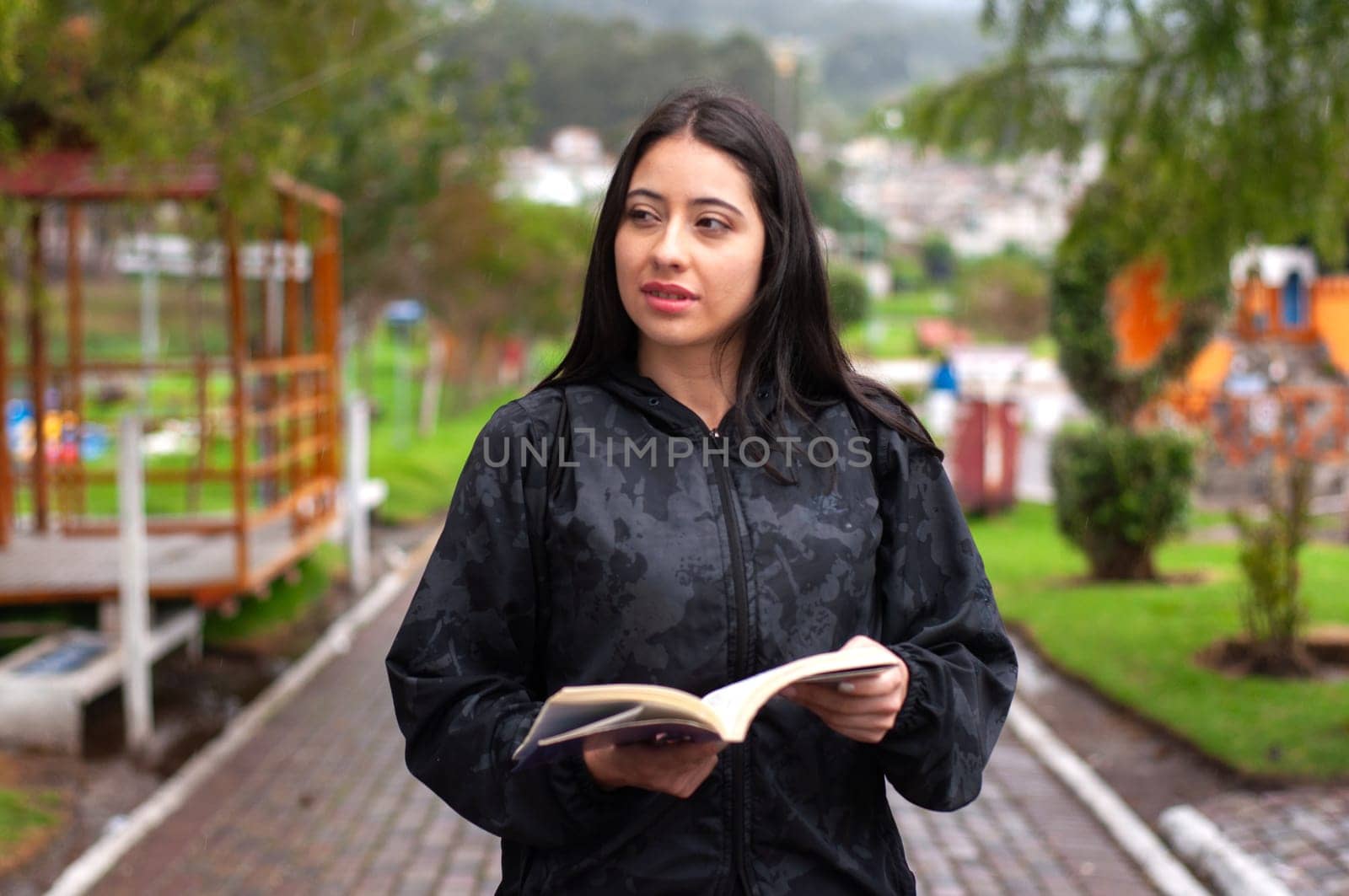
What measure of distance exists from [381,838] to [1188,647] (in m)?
5.21

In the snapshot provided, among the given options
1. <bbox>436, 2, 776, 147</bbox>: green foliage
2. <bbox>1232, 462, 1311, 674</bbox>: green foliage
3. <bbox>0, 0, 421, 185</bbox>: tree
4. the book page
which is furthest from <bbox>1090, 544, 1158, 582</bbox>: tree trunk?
<bbox>436, 2, 776, 147</bbox>: green foliage

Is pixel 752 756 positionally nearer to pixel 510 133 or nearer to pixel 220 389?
pixel 510 133

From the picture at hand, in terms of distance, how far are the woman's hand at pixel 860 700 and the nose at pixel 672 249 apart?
1.82 feet

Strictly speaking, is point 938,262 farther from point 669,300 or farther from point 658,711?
point 658,711

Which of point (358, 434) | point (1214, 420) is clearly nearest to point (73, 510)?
point (358, 434)

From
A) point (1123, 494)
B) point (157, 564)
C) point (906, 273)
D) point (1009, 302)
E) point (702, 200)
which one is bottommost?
point (157, 564)

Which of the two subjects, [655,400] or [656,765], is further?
[655,400]

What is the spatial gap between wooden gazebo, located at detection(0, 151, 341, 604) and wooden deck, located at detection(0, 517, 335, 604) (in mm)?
11

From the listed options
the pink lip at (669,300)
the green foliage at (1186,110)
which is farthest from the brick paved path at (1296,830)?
the pink lip at (669,300)

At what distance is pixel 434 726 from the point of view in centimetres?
195

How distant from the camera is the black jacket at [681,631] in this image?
6.33 feet

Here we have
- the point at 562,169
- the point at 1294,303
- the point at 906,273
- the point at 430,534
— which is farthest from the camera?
the point at 906,273

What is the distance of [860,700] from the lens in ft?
6.05

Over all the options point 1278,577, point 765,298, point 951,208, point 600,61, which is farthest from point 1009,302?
point 951,208
